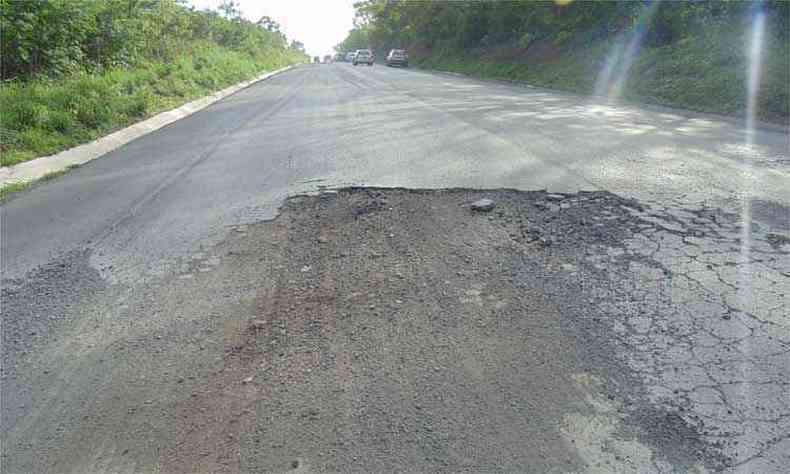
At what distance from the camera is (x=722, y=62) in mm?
13531

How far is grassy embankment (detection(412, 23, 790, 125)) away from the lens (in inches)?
450

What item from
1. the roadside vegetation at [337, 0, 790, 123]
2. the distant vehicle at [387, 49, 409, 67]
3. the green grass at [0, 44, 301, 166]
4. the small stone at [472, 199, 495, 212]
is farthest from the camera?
the distant vehicle at [387, 49, 409, 67]

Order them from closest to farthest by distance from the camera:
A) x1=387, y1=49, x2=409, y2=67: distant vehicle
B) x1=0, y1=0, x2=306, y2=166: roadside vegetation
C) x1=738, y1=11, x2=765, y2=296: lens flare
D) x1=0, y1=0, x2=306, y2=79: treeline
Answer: x1=738, y1=11, x2=765, y2=296: lens flare, x1=0, y1=0, x2=306, y2=166: roadside vegetation, x1=0, y1=0, x2=306, y2=79: treeline, x1=387, y1=49, x2=409, y2=67: distant vehicle

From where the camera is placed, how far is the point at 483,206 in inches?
179

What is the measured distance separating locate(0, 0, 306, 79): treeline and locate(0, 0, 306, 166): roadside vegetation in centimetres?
2

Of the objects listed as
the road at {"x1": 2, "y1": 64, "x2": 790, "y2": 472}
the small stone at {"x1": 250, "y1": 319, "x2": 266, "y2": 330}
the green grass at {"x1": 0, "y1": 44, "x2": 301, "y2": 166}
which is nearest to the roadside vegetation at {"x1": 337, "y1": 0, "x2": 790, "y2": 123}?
the road at {"x1": 2, "y1": 64, "x2": 790, "y2": 472}

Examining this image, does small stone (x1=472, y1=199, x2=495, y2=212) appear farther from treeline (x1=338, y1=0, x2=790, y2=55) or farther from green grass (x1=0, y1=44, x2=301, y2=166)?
treeline (x1=338, y1=0, x2=790, y2=55)

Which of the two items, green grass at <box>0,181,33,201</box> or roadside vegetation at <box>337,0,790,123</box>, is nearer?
green grass at <box>0,181,33,201</box>

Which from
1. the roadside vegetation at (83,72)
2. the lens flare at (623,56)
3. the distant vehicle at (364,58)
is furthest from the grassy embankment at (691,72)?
the distant vehicle at (364,58)

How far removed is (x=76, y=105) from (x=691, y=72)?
49.2 ft

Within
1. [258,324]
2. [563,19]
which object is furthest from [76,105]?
[563,19]

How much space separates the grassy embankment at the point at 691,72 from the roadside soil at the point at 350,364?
9.78m

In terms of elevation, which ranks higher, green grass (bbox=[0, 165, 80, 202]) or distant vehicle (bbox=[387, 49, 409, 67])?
distant vehicle (bbox=[387, 49, 409, 67])

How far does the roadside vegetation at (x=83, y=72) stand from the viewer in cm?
866
